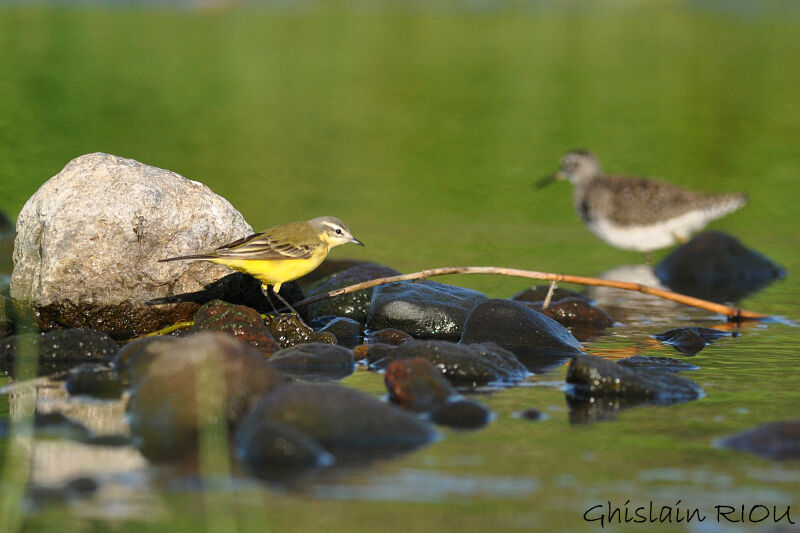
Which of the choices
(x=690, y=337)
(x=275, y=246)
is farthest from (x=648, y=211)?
(x=275, y=246)

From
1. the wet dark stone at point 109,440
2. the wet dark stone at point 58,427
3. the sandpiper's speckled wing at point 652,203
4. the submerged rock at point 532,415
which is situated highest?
the sandpiper's speckled wing at point 652,203

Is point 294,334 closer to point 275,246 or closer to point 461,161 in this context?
point 275,246

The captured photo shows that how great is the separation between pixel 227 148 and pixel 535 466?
18.7m

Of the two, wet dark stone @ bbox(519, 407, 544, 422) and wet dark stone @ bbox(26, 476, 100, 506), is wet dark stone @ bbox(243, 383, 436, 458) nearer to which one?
wet dark stone @ bbox(519, 407, 544, 422)

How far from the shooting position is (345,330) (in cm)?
1051

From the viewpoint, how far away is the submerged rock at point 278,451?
20.3 ft

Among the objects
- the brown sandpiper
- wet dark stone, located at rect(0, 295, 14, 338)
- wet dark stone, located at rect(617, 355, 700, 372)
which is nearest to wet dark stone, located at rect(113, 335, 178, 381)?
wet dark stone, located at rect(0, 295, 14, 338)

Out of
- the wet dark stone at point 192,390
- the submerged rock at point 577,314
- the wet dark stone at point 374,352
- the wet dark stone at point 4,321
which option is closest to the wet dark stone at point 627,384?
the wet dark stone at point 374,352

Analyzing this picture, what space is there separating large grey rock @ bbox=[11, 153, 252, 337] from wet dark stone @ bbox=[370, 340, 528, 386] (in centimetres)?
237

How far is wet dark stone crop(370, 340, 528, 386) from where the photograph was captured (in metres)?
8.47

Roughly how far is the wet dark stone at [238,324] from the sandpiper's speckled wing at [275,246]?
1.70 feet

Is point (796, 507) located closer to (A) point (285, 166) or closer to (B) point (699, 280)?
(B) point (699, 280)

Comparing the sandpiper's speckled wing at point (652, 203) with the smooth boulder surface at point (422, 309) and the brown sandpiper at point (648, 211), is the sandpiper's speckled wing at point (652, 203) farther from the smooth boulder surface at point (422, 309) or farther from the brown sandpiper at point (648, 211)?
the smooth boulder surface at point (422, 309)

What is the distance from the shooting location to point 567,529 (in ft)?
17.9
